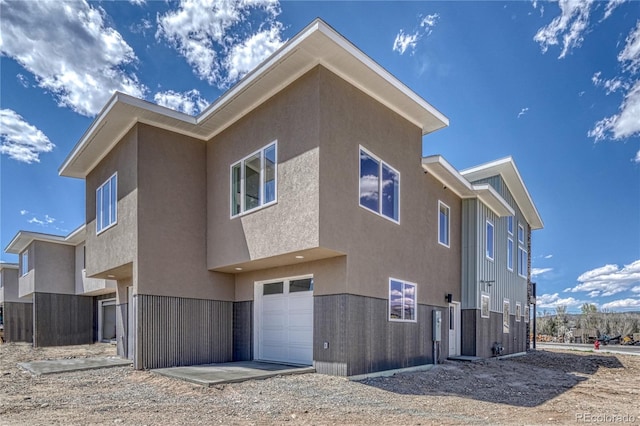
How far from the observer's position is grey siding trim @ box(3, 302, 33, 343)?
76.3 feet

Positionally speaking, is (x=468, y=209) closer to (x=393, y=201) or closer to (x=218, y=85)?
(x=393, y=201)

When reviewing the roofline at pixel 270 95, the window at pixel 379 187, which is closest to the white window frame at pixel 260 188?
the roofline at pixel 270 95

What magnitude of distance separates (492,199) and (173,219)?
34.3 ft

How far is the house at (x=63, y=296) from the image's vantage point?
18844 millimetres

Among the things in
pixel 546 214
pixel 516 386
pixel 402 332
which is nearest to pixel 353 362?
pixel 402 332

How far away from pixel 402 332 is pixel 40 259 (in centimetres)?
1751

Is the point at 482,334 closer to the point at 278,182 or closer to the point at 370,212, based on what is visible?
the point at 370,212

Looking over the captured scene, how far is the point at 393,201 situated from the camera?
10.4 meters

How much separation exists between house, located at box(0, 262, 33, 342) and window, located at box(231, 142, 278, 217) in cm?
1983

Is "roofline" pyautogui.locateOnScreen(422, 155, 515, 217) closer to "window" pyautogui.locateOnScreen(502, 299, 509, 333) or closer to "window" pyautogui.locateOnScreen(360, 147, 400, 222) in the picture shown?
"window" pyautogui.locateOnScreen(360, 147, 400, 222)

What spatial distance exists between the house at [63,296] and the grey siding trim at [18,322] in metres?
4.55

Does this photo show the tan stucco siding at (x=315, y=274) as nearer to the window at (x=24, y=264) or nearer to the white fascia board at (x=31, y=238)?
the white fascia board at (x=31, y=238)

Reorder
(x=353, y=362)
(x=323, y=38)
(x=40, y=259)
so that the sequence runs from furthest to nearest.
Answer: (x=40, y=259)
(x=353, y=362)
(x=323, y=38)

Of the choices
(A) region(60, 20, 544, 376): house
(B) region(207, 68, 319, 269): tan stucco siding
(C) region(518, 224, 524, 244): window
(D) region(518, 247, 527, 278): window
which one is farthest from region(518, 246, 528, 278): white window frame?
(B) region(207, 68, 319, 269): tan stucco siding
